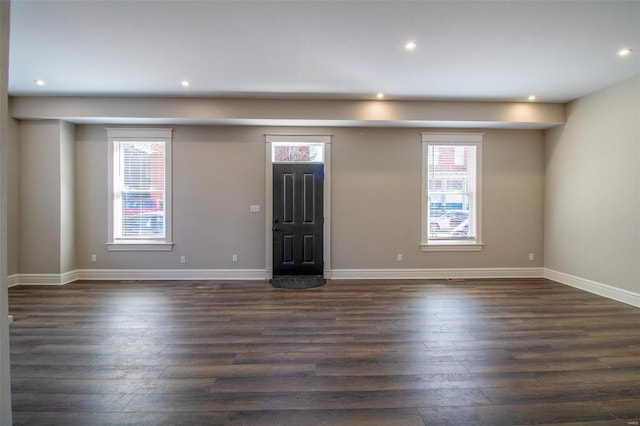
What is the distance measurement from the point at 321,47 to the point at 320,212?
9.05 ft

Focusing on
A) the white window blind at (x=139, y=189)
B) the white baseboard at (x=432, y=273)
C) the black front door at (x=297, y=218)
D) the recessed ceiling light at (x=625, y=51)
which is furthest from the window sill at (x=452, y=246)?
the white window blind at (x=139, y=189)

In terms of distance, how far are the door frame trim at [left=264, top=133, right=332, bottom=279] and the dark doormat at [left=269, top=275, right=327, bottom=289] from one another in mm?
196

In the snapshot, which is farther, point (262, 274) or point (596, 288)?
point (262, 274)

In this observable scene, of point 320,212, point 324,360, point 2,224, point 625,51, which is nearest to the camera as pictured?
point 2,224

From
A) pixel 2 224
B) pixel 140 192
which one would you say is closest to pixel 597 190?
pixel 2 224

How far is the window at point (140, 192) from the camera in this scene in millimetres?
5250

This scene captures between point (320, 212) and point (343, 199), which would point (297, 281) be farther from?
point (343, 199)

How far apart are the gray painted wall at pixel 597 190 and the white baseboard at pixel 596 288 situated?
65mm

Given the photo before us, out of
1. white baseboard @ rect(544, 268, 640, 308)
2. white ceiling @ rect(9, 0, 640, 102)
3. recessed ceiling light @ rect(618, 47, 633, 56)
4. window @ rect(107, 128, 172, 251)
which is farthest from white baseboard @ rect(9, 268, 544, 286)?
recessed ceiling light @ rect(618, 47, 633, 56)

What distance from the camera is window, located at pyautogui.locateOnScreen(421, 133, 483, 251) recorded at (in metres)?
5.46

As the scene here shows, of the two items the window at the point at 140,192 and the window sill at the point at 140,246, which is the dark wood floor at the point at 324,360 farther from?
the window at the point at 140,192

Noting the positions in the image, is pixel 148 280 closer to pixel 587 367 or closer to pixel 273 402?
pixel 273 402

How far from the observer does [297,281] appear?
513cm

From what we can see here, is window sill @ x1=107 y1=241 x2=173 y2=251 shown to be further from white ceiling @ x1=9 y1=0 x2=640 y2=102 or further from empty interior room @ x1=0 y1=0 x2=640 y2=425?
white ceiling @ x1=9 y1=0 x2=640 y2=102
